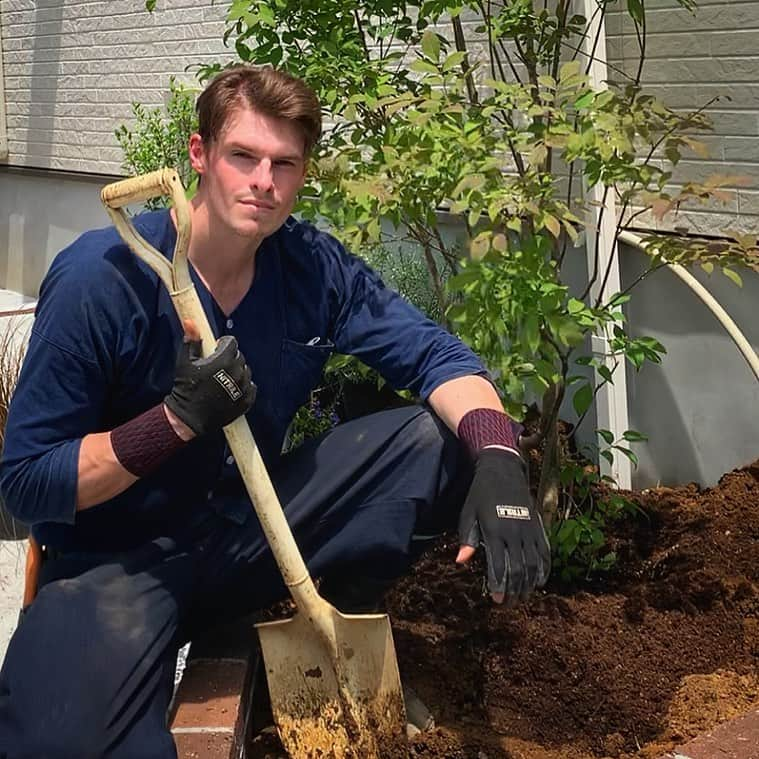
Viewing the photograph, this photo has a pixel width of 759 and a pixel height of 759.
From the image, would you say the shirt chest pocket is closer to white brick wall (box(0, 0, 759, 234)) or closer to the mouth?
the mouth

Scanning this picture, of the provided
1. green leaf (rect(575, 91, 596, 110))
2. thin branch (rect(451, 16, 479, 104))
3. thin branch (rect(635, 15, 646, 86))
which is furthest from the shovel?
thin branch (rect(635, 15, 646, 86))

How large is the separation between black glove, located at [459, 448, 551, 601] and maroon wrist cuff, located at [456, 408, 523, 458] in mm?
84

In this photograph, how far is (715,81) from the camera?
3654 millimetres

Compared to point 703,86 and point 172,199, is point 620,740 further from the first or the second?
point 703,86

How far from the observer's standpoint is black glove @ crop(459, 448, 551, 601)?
2266 millimetres

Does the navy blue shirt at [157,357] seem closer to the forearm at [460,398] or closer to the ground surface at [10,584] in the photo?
the forearm at [460,398]

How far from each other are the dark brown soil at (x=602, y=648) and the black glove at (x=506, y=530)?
50 cm

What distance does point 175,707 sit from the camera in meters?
2.46

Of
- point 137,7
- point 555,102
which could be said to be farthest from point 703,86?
point 137,7

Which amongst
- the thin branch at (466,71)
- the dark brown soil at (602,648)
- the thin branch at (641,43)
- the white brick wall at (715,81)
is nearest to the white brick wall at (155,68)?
the white brick wall at (715,81)

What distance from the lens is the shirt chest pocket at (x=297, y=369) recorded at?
2623mm

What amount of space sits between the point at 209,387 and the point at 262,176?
484 mm

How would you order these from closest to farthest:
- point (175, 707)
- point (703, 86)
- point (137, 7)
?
point (175, 707) < point (703, 86) < point (137, 7)

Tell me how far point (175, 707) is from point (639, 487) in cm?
214
